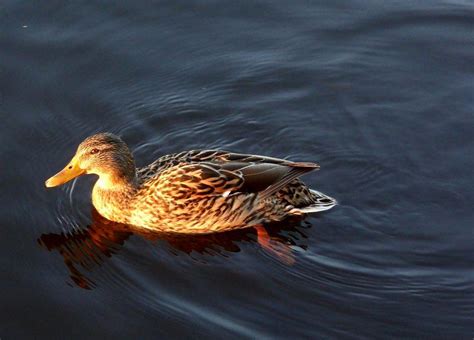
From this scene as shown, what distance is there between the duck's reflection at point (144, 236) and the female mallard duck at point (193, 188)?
8 cm

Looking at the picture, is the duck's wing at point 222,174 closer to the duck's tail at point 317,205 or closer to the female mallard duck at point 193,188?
the female mallard duck at point 193,188

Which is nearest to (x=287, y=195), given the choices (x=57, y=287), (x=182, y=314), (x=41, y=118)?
(x=182, y=314)

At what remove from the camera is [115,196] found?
9.30 m

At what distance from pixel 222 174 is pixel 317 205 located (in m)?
1.08

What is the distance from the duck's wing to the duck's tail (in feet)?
1.19

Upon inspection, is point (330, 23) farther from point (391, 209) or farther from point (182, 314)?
point (182, 314)

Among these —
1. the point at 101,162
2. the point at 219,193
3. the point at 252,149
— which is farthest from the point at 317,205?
the point at 101,162

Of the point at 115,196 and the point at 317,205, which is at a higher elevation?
the point at 115,196

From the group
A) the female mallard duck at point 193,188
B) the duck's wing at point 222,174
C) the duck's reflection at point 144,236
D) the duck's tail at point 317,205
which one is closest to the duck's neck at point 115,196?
the female mallard duck at point 193,188

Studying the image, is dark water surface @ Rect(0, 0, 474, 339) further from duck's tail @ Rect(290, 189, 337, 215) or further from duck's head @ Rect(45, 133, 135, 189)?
duck's head @ Rect(45, 133, 135, 189)

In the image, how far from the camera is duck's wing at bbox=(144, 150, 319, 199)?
911 centimetres

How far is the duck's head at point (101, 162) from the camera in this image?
9180 millimetres

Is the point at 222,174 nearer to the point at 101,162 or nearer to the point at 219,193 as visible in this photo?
the point at 219,193

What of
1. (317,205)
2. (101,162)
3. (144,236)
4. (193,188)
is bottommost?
(144,236)
